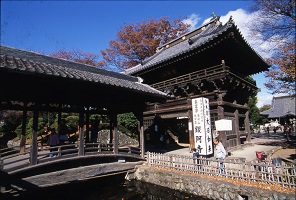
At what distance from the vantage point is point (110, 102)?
33.9 feet

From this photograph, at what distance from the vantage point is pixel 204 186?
770 centimetres

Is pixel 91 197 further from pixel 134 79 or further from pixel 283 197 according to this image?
pixel 134 79

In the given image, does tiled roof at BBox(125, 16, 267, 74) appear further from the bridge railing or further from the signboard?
the bridge railing

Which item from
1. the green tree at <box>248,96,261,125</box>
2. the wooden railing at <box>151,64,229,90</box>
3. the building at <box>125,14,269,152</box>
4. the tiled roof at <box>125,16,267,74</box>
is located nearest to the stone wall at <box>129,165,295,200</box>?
the building at <box>125,14,269,152</box>

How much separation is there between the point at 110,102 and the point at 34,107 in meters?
3.77

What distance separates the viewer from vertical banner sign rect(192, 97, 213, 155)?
426 inches

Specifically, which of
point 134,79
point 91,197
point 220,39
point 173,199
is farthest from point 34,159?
point 220,39

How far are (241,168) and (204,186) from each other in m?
1.69

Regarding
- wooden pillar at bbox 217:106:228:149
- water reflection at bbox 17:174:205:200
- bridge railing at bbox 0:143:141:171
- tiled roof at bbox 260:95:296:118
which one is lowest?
water reflection at bbox 17:174:205:200

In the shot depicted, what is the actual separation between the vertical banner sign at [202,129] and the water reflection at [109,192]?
338cm

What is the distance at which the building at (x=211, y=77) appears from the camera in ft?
42.1

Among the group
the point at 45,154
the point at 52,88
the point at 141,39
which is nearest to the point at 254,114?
the point at 141,39

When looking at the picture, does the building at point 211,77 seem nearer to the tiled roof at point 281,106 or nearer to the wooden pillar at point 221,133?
the wooden pillar at point 221,133

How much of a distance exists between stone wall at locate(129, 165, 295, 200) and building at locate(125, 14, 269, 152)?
493cm
